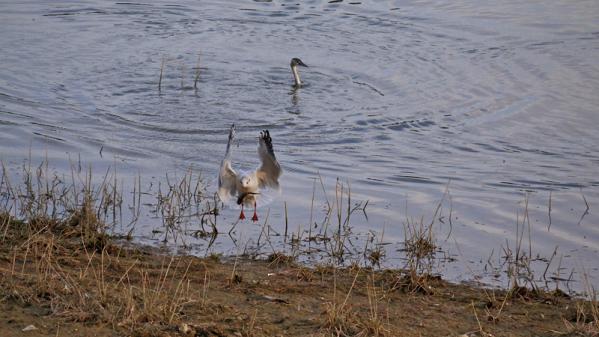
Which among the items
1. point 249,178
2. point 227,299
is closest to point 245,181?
point 249,178

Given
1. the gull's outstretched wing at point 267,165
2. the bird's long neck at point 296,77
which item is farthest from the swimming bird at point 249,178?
the bird's long neck at point 296,77

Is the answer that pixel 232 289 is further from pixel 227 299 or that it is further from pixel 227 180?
pixel 227 180

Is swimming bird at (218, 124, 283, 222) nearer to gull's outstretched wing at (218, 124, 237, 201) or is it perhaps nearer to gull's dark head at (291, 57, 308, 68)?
gull's outstretched wing at (218, 124, 237, 201)

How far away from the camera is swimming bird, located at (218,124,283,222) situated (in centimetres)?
881

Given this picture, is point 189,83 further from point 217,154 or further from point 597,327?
point 597,327

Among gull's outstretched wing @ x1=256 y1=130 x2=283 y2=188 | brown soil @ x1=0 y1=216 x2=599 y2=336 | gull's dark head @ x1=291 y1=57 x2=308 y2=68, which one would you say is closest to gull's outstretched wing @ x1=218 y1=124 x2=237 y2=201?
gull's outstretched wing @ x1=256 y1=130 x2=283 y2=188

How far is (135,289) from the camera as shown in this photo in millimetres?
6293

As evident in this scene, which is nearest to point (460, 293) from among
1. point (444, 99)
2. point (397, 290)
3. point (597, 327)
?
point (397, 290)

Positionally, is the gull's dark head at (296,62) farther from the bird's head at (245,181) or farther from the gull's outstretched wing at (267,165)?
the bird's head at (245,181)

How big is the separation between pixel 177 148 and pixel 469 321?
6419 millimetres

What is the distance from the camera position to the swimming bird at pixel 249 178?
28.9 ft

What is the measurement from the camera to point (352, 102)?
48.0 feet

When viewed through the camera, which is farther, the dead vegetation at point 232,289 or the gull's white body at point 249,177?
the gull's white body at point 249,177

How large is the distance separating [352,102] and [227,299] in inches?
339
